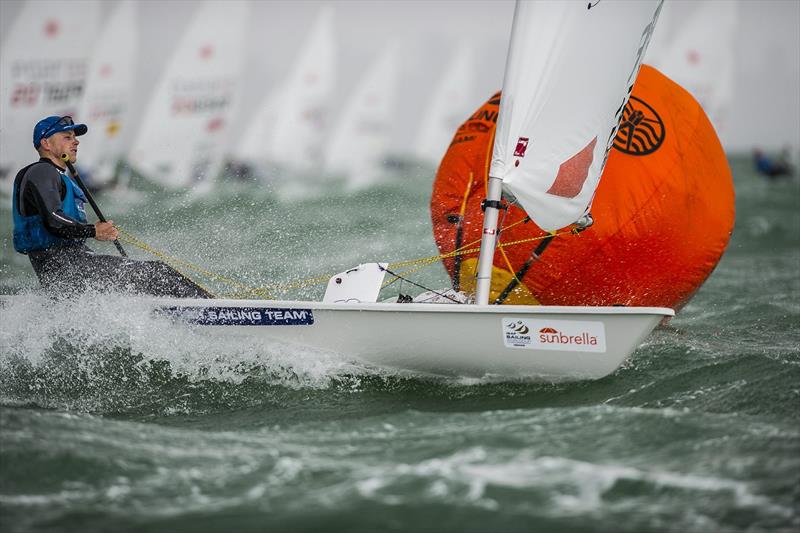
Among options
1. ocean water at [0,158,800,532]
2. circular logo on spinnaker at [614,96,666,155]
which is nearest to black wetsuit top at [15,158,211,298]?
ocean water at [0,158,800,532]

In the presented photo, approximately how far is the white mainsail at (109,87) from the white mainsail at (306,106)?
4.05m

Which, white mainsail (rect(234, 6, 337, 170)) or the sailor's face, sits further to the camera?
white mainsail (rect(234, 6, 337, 170))

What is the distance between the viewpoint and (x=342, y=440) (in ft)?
Result: 11.5

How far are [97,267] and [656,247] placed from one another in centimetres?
285

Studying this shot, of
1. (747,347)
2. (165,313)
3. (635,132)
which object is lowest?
(747,347)

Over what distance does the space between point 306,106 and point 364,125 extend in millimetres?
2315

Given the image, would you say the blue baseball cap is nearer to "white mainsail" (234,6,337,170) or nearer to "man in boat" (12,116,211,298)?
"man in boat" (12,116,211,298)

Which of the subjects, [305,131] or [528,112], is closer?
[528,112]

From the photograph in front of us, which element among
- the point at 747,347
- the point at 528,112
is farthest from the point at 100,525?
the point at 747,347

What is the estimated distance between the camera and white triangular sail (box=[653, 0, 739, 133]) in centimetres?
1516

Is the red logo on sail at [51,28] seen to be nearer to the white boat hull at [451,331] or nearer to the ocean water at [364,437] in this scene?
the ocean water at [364,437]

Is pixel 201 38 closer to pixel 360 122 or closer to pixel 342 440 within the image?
pixel 360 122

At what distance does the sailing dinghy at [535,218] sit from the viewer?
3998 millimetres

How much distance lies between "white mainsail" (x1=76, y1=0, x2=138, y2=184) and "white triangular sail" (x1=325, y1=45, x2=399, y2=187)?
5.95 meters
